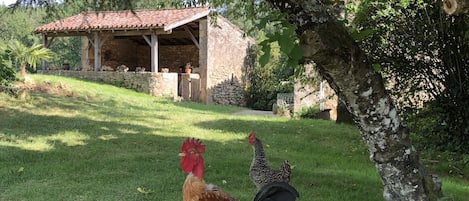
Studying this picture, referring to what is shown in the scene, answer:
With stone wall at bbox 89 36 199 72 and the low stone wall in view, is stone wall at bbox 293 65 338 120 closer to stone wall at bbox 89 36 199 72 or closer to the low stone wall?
the low stone wall

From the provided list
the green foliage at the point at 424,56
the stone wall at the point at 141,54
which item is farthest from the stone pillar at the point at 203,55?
the green foliage at the point at 424,56

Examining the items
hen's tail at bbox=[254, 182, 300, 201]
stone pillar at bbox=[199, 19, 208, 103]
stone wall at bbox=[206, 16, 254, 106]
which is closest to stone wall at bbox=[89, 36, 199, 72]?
stone wall at bbox=[206, 16, 254, 106]

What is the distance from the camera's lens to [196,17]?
20.0 meters

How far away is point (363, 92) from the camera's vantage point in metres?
2.73

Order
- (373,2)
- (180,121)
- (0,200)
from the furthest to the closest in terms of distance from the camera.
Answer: (180,121)
(373,2)
(0,200)

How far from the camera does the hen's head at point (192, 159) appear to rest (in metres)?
2.57

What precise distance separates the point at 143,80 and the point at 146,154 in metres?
12.4

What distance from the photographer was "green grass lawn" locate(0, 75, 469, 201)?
490cm

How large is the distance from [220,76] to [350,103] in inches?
757

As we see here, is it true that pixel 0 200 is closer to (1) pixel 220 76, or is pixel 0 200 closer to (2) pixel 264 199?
(2) pixel 264 199

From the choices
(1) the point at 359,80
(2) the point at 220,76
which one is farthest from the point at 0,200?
(2) the point at 220,76

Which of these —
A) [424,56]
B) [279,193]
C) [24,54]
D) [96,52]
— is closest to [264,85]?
[96,52]

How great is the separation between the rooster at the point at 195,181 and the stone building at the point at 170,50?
15.0 metres

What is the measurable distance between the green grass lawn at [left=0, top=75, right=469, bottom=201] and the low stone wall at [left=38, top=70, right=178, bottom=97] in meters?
6.06
